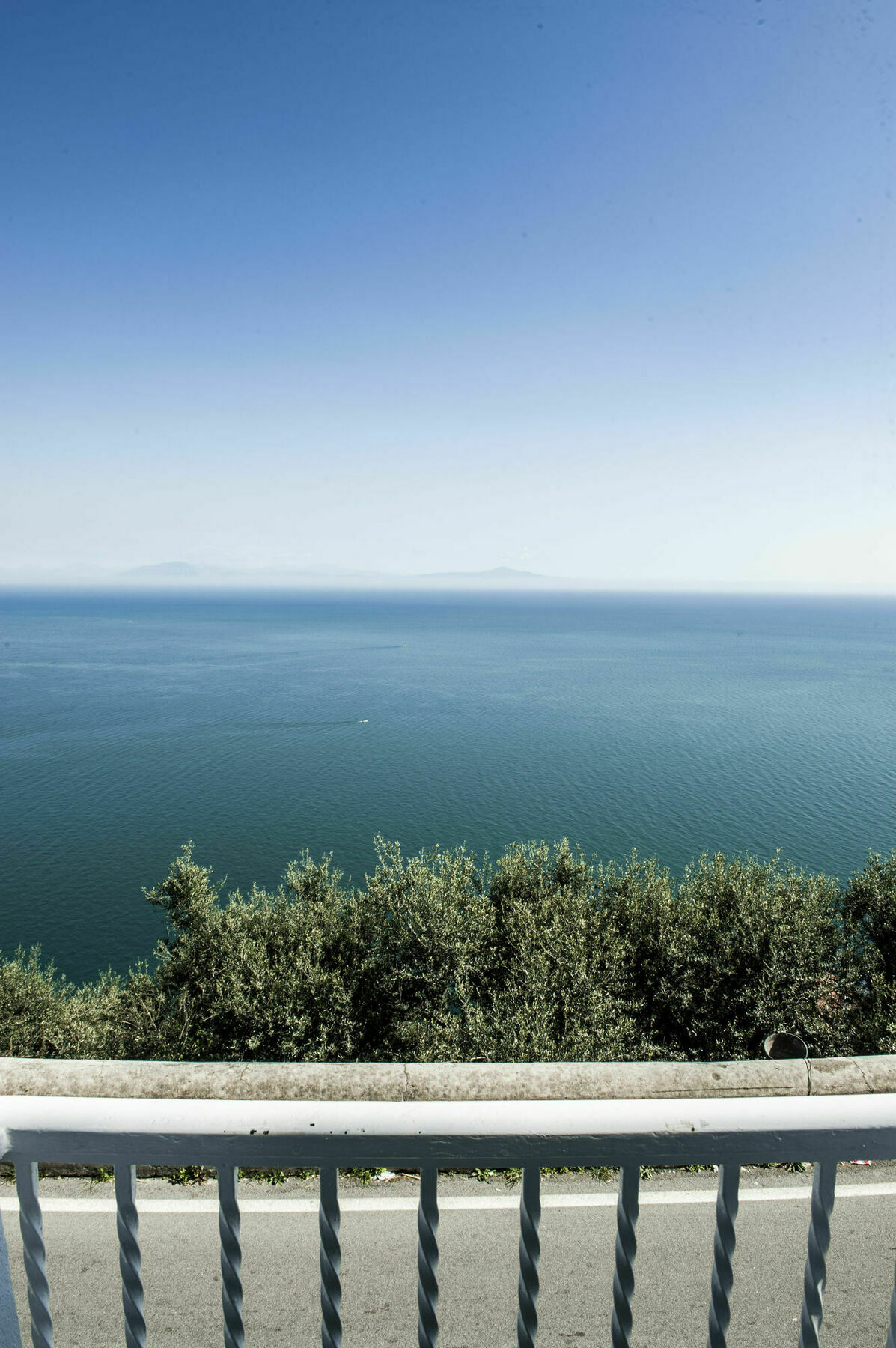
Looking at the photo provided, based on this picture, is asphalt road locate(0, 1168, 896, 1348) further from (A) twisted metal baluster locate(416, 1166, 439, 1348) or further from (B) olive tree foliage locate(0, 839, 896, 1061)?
(B) olive tree foliage locate(0, 839, 896, 1061)

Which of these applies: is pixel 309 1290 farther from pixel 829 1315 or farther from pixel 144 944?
pixel 144 944

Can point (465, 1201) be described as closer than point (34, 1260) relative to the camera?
No

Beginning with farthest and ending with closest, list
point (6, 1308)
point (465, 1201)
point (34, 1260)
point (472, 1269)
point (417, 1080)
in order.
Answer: point (465, 1201) → point (417, 1080) → point (472, 1269) → point (34, 1260) → point (6, 1308)

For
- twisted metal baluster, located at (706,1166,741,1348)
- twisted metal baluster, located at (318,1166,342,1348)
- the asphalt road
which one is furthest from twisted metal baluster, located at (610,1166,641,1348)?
the asphalt road

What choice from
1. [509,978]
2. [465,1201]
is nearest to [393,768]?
[509,978]

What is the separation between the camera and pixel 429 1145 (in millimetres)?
1441

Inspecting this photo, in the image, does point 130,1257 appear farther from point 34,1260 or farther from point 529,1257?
point 529,1257

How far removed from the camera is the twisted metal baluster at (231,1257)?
144cm

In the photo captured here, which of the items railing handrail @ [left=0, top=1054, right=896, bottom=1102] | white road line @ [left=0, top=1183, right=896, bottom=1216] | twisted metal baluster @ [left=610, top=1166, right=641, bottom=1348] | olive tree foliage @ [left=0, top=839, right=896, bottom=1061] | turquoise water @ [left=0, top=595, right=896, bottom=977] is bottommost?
turquoise water @ [left=0, top=595, right=896, bottom=977]

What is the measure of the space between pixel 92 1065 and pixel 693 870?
96.1 ft

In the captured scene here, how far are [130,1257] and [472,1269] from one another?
11.5 feet

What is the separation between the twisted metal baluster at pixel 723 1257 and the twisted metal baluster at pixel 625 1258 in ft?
0.53

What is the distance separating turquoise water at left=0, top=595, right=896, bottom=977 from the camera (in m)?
36.8

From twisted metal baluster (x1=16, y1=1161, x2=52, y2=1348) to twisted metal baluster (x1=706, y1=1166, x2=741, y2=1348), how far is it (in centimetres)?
133
